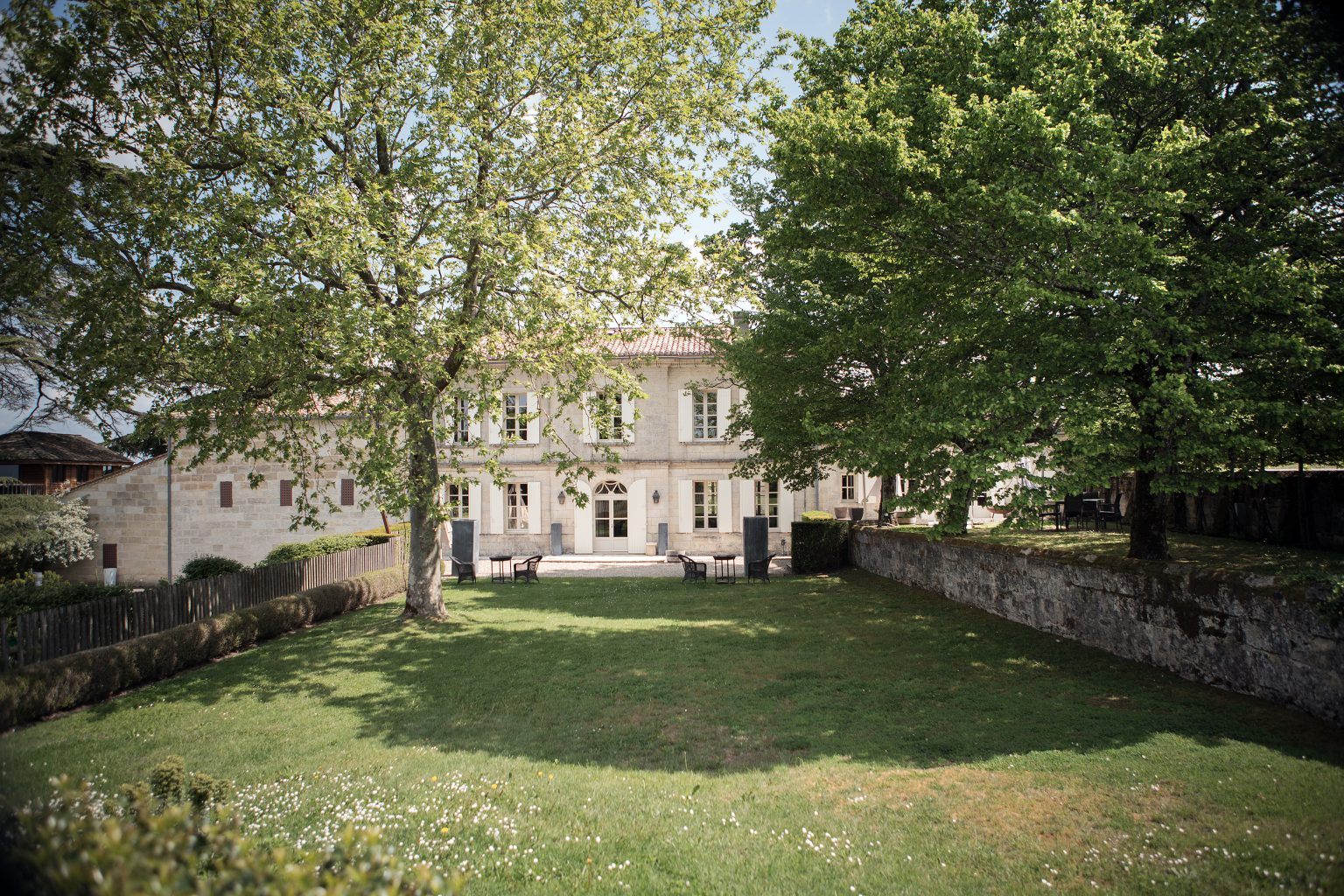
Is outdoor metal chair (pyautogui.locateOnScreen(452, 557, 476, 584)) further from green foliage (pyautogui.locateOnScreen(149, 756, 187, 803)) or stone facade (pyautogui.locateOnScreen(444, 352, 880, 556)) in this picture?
green foliage (pyautogui.locateOnScreen(149, 756, 187, 803))

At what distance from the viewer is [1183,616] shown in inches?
303

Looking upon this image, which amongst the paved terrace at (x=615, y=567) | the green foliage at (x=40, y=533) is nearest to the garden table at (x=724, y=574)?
the paved terrace at (x=615, y=567)

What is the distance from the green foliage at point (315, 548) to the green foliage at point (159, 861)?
1448 cm

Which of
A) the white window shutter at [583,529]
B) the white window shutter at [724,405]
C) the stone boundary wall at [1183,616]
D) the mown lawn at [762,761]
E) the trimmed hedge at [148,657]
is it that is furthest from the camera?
the white window shutter at [583,529]

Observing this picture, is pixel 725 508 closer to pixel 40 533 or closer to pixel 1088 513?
pixel 1088 513

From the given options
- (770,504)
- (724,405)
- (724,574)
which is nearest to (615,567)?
(724,574)

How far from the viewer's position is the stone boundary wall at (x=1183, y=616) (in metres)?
6.12

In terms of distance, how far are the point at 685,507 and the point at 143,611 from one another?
58.0 ft

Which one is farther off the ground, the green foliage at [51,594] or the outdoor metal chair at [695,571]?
the green foliage at [51,594]

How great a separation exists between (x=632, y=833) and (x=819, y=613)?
30.3 ft

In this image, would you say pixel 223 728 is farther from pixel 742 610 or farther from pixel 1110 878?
pixel 742 610

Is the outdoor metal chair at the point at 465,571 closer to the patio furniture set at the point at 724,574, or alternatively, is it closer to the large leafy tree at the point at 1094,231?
the patio furniture set at the point at 724,574

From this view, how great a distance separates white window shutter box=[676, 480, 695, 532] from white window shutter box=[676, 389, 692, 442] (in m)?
1.68

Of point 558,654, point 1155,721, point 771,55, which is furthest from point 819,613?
point 771,55
